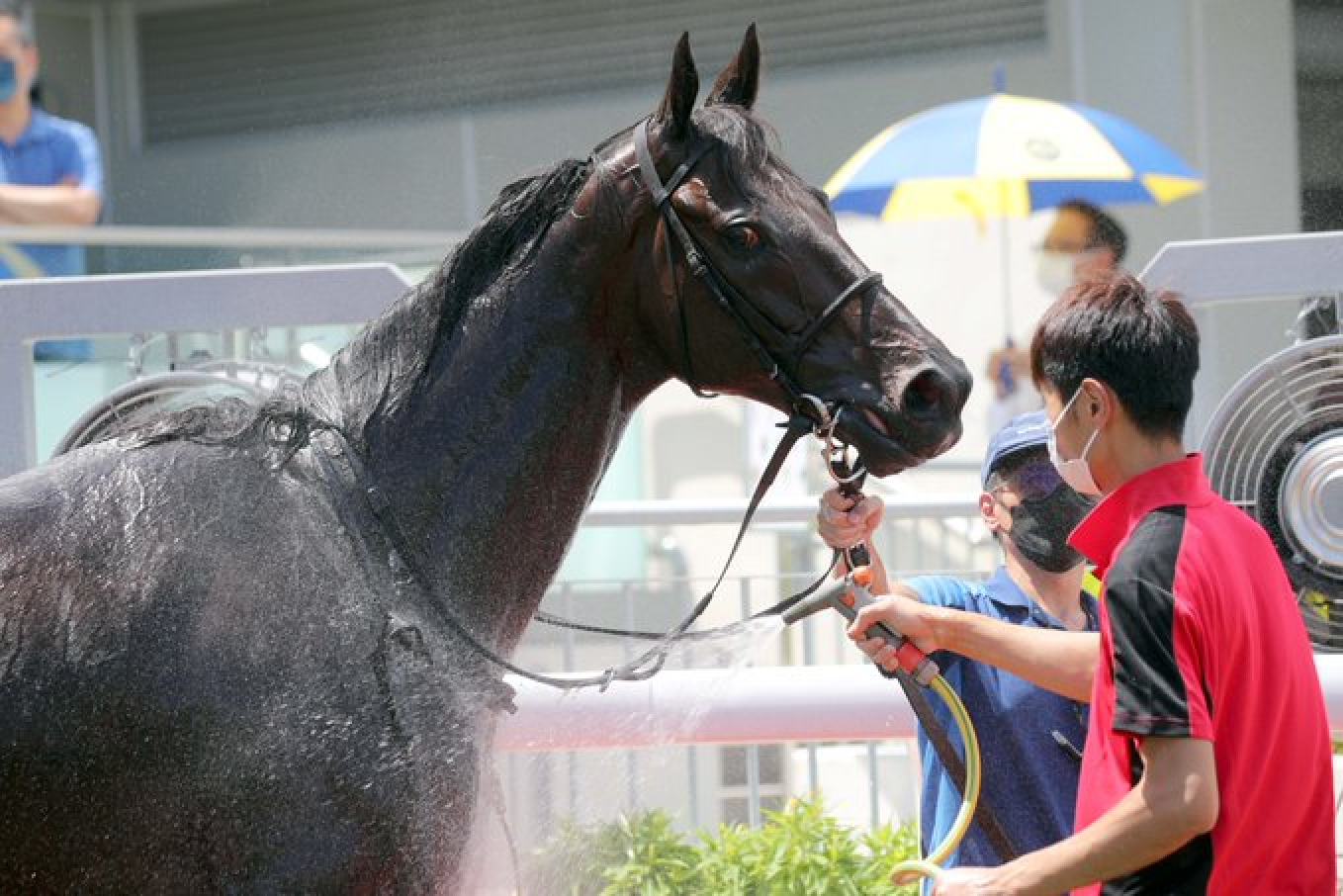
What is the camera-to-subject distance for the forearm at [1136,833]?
2.04 m

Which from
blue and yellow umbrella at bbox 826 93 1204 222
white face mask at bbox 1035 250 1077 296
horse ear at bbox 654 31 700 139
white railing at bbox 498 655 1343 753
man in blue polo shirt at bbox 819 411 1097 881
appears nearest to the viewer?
horse ear at bbox 654 31 700 139

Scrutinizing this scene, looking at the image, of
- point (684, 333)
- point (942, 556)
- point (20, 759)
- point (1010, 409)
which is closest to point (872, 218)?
point (1010, 409)

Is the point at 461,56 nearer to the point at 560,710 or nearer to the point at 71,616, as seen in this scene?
the point at 560,710

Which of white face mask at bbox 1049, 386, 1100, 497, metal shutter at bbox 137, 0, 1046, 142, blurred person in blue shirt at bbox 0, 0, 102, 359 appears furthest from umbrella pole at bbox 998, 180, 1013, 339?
white face mask at bbox 1049, 386, 1100, 497

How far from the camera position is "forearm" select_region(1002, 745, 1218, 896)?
80.5 inches

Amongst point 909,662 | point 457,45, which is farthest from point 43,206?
point 457,45

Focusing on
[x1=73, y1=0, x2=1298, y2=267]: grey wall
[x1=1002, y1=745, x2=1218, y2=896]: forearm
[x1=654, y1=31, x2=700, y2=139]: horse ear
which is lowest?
[x1=1002, y1=745, x2=1218, y2=896]: forearm

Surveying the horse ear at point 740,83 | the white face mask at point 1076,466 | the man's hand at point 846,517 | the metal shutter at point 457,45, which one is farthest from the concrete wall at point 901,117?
the white face mask at point 1076,466

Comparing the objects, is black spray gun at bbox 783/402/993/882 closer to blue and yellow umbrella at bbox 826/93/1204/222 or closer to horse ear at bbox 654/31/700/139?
Result: horse ear at bbox 654/31/700/139

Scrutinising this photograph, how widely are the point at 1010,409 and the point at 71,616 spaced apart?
243 inches

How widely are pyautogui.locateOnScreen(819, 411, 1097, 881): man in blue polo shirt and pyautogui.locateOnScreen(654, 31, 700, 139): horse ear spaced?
0.73 m

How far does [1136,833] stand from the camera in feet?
6.76

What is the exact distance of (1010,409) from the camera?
8.10 meters

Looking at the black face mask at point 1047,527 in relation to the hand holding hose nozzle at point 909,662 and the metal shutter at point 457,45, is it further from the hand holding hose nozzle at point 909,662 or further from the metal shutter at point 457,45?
the metal shutter at point 457,45
